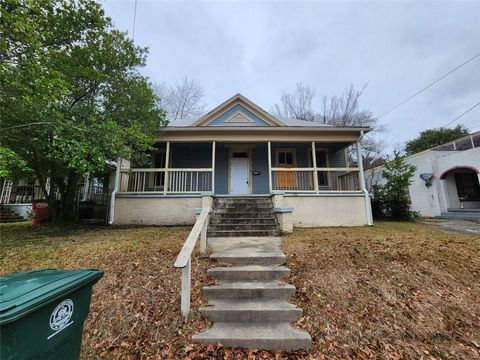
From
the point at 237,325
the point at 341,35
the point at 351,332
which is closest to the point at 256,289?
the point at 237,325

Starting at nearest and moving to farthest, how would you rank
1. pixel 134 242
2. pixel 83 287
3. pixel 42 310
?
pixel 42 310 < pixel 83 287 < pixel 134 242

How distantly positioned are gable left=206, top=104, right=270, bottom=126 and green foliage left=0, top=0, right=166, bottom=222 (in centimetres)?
333

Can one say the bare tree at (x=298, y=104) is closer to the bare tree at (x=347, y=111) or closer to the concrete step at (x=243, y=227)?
the bare tree at (x=347, y=111)

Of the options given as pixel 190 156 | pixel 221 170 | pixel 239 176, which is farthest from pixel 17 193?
pixel 239 176

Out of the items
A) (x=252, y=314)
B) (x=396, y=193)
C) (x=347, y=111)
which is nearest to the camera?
(x=252, y=314)

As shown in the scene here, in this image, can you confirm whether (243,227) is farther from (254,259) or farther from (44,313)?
(44,313)

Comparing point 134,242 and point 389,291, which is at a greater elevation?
point 134,242

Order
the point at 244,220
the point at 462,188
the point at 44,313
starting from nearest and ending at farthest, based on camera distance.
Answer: the point at 44,313, the point at 244,220, the point at 462,188

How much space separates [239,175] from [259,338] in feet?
28.5

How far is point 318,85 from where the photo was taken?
23.6 meters

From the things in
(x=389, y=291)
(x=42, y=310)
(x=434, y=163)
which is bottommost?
(x=389, y=291)

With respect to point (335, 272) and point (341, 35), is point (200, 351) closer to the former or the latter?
point (335, 272)

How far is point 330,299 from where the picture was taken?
10.6ft

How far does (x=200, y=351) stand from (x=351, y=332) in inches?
72.9
